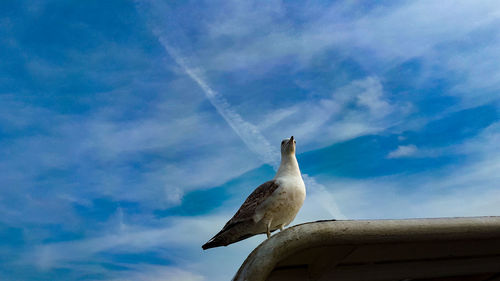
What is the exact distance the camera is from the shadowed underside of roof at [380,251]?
138 inches

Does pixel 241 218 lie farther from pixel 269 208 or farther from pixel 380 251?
pixel 380 251

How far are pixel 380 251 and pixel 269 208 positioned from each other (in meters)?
2.19

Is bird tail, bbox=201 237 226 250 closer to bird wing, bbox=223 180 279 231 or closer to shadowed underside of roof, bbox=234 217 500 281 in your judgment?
bird wing, bbox=223 180 279 231

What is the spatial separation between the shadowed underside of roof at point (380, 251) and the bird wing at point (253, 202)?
6.64 feet

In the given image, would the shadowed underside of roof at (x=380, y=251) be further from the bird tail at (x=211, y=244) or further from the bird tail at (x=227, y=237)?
the bird tail at (x=211, y=244)

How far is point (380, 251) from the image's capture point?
4.04 metres

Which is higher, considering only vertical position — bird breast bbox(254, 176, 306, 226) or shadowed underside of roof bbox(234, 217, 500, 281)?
bird breast bbox(254, 176, 306, 226)

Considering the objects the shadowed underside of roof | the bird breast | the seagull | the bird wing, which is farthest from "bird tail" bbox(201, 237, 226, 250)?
the shadowed underside of roof

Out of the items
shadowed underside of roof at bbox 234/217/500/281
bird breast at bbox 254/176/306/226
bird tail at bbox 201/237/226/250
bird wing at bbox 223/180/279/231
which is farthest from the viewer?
bird tail at bbox 201/237/226/250

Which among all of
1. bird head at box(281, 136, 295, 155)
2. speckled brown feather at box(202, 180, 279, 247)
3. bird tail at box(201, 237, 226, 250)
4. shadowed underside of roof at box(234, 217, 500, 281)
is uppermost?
bird head at box(281, 136, 295, 155)

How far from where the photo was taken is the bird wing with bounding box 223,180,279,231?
242 inches

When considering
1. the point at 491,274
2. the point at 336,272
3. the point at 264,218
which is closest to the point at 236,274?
the point at 336,272

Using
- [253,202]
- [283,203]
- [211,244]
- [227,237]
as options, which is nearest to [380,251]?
[283,203]

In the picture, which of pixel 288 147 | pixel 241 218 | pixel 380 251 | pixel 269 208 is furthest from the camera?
pixel 288 147
